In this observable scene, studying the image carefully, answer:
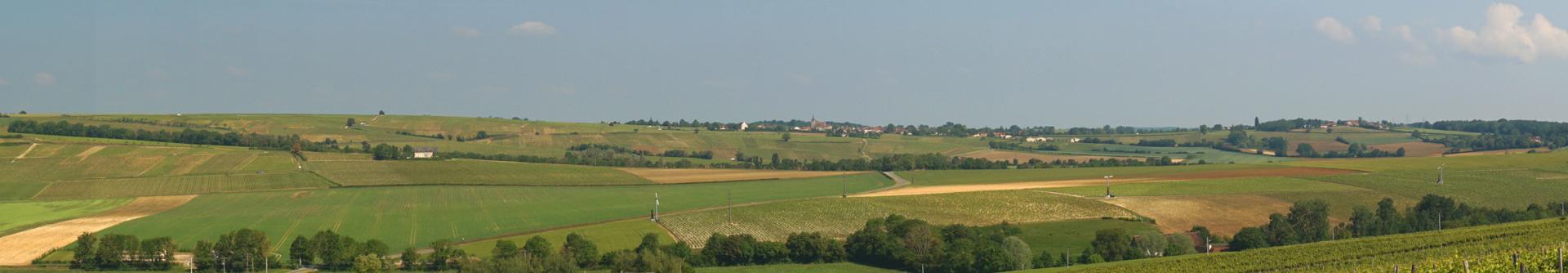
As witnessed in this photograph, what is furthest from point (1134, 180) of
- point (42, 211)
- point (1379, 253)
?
point (42, 211)

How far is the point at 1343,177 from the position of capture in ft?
324

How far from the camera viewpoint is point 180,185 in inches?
3770

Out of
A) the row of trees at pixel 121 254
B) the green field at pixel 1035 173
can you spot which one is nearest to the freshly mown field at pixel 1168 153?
the green field at pixel 1035 173

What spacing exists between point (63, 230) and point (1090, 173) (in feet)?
295

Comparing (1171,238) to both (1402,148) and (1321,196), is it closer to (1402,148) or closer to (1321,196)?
(1321,196)

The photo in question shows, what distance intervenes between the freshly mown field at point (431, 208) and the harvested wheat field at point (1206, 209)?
27306 millimetres

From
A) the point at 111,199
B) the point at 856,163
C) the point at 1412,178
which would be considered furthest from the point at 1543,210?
the point at 111,199

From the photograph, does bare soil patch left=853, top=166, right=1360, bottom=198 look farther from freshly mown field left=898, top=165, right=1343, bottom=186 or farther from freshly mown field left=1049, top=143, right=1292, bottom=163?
freshly mown field left=1049, top=143, right=1292, bottom=163

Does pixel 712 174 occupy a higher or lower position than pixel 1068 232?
higher

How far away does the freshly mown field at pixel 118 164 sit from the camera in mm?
95062

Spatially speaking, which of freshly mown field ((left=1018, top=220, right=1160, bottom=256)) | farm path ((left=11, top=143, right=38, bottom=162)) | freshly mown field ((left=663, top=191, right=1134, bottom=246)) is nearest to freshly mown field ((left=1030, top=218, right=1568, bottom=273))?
freshly mown field ((left=1018, top=220, right=1160, bottom=256))

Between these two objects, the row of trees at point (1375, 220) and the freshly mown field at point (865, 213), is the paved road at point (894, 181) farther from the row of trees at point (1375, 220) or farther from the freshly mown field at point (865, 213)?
the row of trees at point (1375, 220)

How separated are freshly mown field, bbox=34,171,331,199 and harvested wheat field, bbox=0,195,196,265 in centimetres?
516

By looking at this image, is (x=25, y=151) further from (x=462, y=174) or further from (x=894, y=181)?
(x=894, y=181)
